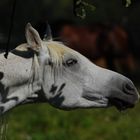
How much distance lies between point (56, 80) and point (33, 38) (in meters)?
0.33

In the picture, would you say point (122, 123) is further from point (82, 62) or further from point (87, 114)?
point (82, 62)

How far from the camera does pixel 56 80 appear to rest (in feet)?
16.5

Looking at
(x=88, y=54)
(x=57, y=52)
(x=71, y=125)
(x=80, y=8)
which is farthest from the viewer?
(x=88, y=54)

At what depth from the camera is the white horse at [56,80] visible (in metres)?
4.93

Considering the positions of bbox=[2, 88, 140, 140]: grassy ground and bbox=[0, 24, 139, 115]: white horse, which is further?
bbox=[2, 88, 140, 140]: grassy ground

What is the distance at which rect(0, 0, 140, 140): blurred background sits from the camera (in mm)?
9562

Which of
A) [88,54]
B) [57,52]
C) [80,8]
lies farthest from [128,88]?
[88,54]

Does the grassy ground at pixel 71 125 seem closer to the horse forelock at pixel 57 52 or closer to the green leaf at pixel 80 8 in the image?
the horse forelock at pixel 57 52

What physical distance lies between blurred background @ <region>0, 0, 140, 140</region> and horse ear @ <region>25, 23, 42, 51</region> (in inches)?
17.0

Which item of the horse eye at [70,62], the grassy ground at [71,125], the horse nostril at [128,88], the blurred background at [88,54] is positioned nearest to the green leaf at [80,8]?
the blurred background at [88,54]

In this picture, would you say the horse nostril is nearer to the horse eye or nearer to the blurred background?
the horse eye

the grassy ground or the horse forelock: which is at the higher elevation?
the horse forelock

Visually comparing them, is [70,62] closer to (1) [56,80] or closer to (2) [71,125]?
(1) [56,80]

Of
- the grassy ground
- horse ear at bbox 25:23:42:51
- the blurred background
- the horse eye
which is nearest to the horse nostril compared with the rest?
the horse eye
